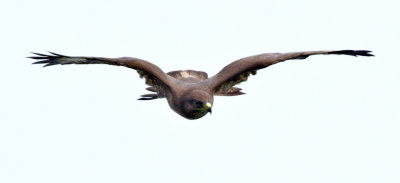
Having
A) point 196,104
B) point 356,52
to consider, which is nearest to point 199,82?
point 196,104

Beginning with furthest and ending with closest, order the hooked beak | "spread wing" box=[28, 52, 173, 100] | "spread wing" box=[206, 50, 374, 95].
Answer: "spread wing" box=[206, 50, 374, 95], the hooked beak, "spread wing" box=[28, 52, 173, 100]

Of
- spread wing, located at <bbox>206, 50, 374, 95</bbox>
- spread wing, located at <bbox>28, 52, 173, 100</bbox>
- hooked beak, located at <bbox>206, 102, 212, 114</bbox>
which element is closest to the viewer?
spread wing, located at <bbox>28, 52, 173, 100</bbox>

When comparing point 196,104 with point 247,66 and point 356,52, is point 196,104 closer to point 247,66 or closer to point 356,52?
point 247,66

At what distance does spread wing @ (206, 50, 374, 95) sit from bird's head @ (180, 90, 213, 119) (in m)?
0.37

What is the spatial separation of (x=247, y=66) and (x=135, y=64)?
1758 millimetres

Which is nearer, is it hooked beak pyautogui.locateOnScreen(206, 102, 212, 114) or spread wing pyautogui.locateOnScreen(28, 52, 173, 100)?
spread wing pyautogui.locateOnScreen(28, 52, 173, 100)

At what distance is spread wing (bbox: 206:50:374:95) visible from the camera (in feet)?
36.3

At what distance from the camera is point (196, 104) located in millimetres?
10859

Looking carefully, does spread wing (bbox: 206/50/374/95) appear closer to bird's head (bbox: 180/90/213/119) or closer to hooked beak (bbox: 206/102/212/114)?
bird's head (bbox: 180/90/213/119)

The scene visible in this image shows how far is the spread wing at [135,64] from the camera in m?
10.3

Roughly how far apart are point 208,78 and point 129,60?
145 centimetres

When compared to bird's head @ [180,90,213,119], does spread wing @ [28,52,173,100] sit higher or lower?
higher

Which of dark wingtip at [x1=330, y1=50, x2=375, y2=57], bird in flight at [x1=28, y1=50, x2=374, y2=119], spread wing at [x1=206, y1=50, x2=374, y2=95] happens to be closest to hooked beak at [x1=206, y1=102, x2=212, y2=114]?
bird in flight at [x1=28, y1=50, x2=374, y2=119]

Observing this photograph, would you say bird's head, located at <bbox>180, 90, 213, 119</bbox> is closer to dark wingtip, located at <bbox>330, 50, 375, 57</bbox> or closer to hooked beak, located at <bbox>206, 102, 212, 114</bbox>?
hooked beak, located at <bbox>206, 102, 212, 114</bbox>
